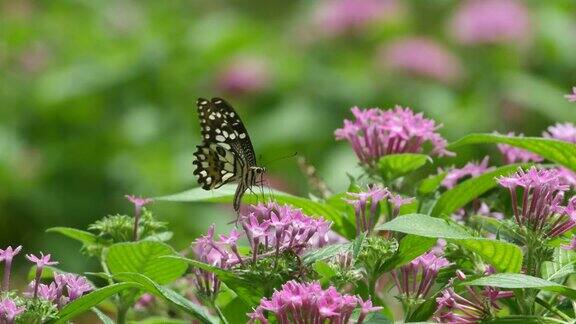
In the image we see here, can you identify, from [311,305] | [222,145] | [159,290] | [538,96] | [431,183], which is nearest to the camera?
[311,305]

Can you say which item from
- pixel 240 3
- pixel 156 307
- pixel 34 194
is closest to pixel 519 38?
pixel 34 194

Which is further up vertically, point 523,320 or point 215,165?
point 215,165

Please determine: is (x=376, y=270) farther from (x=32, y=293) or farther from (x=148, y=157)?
(x=148, y=157)

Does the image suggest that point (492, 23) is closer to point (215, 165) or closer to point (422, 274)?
point (215, 165)

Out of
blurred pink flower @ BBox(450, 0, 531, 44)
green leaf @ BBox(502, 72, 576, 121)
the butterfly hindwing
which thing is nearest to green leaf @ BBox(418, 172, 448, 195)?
the butterfly hindwing

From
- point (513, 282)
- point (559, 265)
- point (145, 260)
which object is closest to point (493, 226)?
point (559, 265)

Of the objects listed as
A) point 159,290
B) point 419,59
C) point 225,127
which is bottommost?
point 419,59

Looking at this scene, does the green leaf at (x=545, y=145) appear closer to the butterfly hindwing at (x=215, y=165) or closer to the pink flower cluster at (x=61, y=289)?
the butterfly hindwing at (x=215, y=165)
